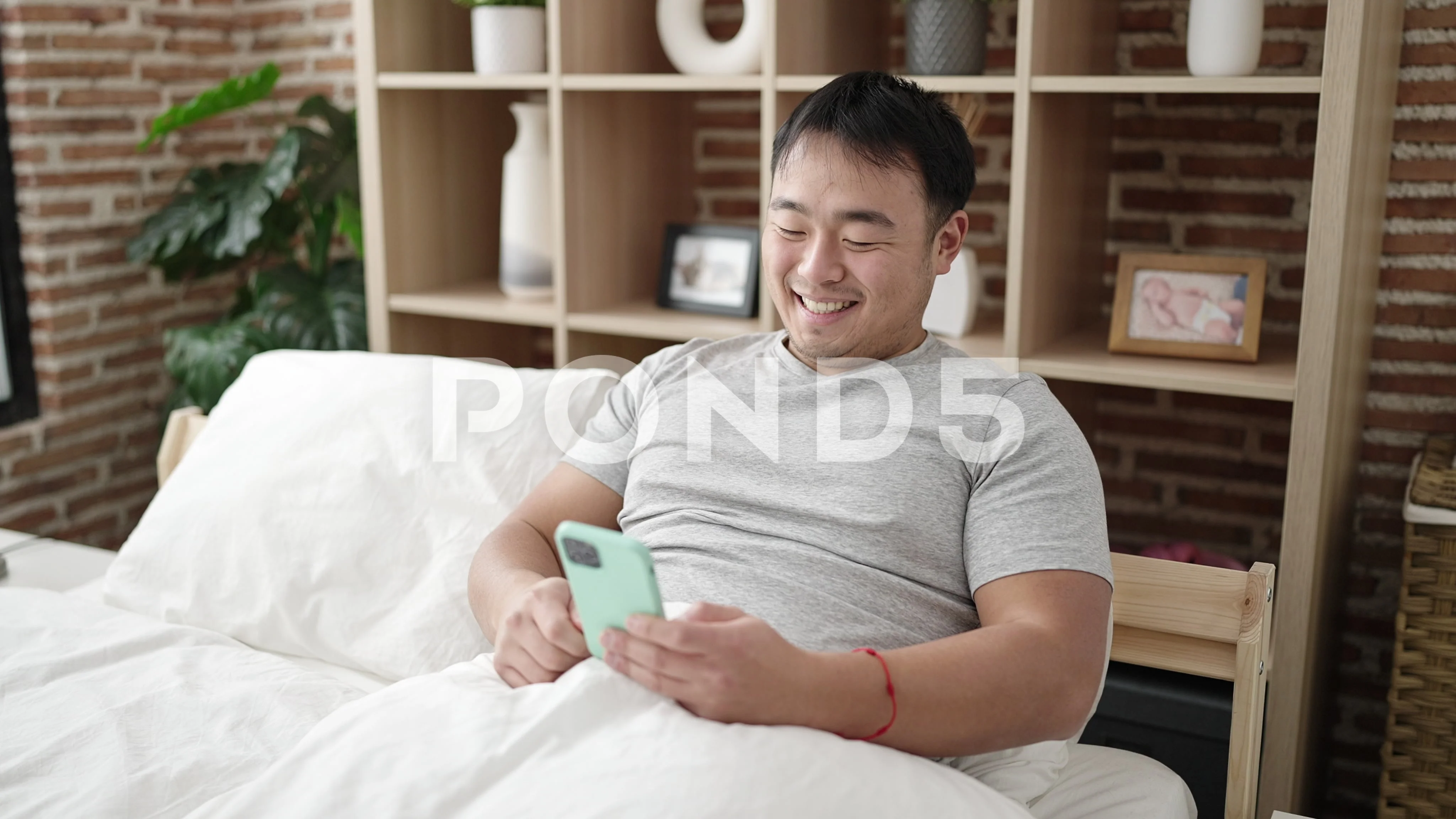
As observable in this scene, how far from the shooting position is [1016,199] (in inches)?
70.7

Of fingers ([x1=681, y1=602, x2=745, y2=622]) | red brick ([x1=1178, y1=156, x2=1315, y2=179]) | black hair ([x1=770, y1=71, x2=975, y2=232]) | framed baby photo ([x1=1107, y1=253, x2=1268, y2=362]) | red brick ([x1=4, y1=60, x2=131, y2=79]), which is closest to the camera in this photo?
fingers ([x1=681, y1=602, x2=745, y2=622])

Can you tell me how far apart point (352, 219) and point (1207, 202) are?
1751 millimetres

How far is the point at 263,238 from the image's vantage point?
8.83 ft

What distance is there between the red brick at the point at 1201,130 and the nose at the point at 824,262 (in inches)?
41.2

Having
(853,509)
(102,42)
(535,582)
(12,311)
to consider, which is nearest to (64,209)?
(12,311)

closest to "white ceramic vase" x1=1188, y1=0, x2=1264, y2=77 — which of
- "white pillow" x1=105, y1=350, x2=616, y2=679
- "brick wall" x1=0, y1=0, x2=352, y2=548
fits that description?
"white pillow" x1=105, y1=350, x2=616, y2=679

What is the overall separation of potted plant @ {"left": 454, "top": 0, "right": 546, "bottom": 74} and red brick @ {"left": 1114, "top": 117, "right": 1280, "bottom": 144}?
41.8 inches

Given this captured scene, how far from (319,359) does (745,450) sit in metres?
0.85

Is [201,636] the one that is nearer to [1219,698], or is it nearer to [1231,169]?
[1219,698]

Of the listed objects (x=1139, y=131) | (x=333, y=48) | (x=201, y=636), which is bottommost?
(x=201, y=636)

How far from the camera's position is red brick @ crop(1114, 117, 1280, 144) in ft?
6.70

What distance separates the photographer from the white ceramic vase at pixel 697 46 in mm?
2033

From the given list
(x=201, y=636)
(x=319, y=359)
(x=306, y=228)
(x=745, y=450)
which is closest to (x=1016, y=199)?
(x=745, y=450)

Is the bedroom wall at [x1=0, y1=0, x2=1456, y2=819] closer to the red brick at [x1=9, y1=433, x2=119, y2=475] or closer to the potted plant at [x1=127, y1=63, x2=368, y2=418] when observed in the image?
the red brick at [x1=9, y1=433, x2=119, y2=475]
